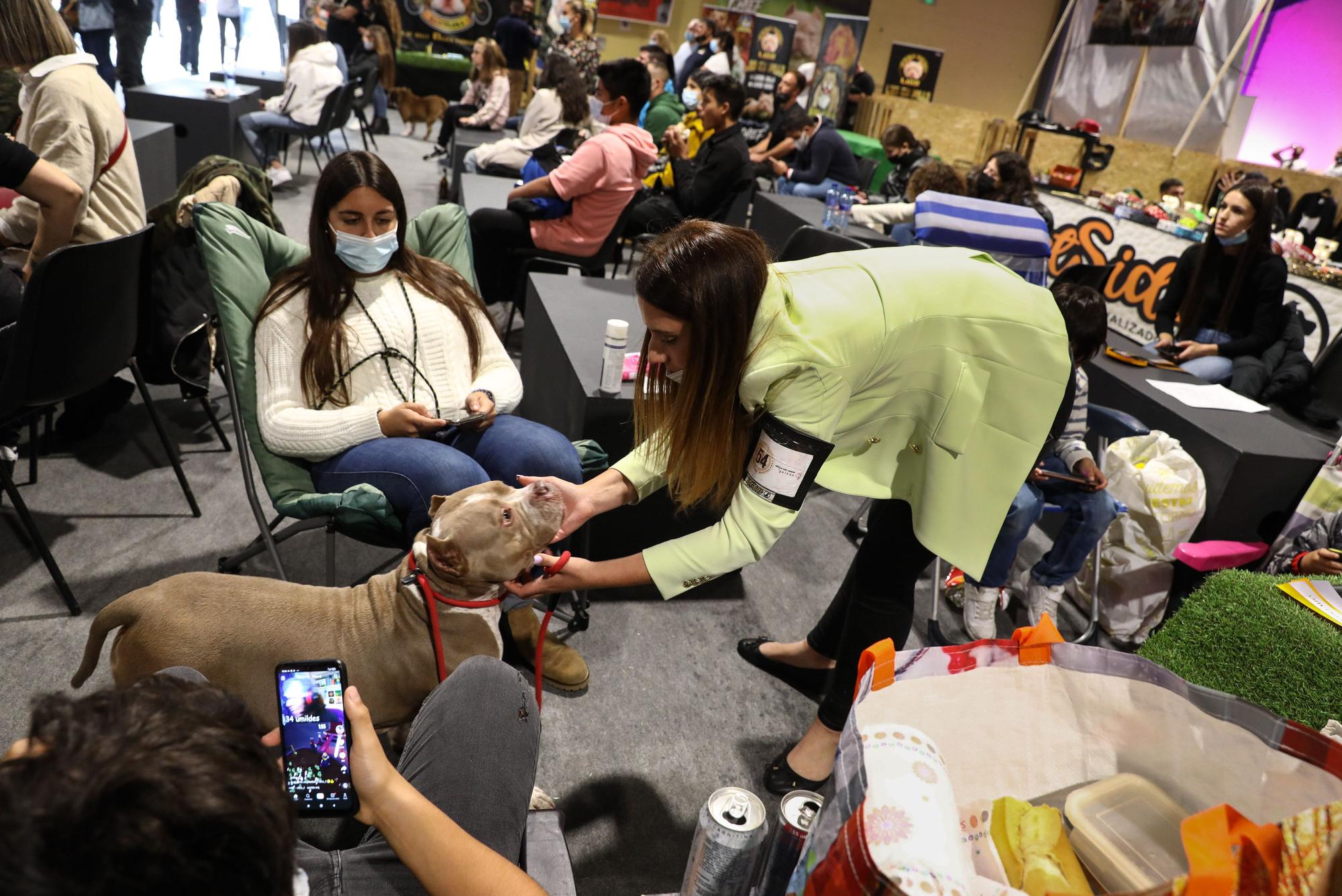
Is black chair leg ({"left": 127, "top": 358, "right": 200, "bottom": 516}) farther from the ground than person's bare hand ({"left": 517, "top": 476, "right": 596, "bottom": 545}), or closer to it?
closer to it

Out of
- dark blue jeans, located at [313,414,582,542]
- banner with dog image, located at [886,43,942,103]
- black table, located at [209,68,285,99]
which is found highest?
banner with dog image, located at [886,43,942,103]

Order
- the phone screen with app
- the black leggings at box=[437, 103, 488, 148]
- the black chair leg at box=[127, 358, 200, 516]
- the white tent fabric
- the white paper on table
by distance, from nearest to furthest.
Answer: the phone screen with app → the black chair leg at box=[127, 358, 200, 516] → the white paper on table → the black leggings at box=[437, 103, 488, 148] → the white tent fabric

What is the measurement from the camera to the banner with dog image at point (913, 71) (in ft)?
Result: 39.3

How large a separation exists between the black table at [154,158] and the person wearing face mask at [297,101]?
4.69ft

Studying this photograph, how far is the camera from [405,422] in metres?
2.12

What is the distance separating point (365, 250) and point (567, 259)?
2.07 m

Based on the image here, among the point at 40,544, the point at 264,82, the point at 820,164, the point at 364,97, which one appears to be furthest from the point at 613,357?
the point at 364,97

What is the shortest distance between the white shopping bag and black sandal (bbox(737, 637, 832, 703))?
47.5 inches

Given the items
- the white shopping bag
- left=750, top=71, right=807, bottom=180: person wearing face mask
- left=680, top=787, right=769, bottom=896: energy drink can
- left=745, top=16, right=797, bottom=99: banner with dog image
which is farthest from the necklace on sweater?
left=745, top=16, right=797, bottom=99: banner with dog image

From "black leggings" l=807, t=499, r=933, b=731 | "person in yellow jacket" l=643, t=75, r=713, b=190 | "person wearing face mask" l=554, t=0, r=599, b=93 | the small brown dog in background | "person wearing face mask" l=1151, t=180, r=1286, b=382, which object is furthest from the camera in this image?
the small brown dog in background

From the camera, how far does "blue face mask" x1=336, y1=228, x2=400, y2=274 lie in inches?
85.0

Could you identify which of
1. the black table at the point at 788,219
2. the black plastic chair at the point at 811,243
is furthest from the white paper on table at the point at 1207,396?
the black table at the point at 788,219

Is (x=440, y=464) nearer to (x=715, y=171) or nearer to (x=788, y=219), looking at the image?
(x=715, y=171)

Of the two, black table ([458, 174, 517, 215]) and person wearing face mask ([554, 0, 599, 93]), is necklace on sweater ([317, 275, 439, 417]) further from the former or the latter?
person wearing face mask ([554, 0, 599, 93])
